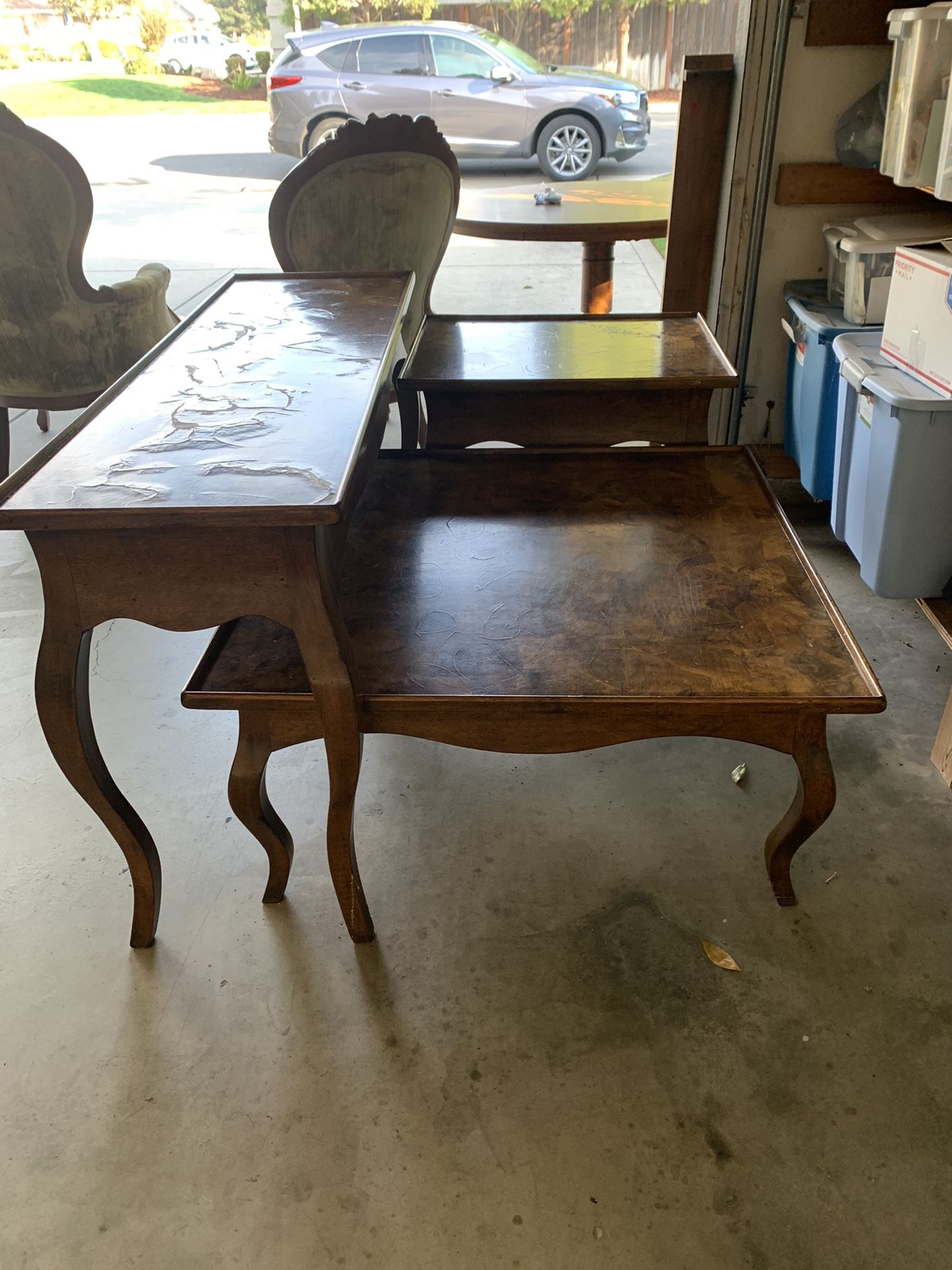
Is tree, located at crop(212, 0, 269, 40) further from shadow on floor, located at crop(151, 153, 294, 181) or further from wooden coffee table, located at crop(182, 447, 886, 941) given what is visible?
wooden coffee table, located at crop(182, 447, 886, 941)

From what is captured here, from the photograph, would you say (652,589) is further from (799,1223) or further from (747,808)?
(799,1223)

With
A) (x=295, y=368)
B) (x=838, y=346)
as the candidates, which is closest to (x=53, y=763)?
(x=295, y=368)

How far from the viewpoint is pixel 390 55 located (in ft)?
22.1

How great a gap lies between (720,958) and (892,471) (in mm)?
1214

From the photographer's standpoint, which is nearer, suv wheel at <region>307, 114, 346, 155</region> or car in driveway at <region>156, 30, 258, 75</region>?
suv wheel at <region>307, 114, 346, 155</region>

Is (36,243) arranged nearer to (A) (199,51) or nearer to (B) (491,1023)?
(B) (491,1023)

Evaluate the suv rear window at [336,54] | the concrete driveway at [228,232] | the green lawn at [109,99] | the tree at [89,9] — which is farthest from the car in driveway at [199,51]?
the suv rear window at [336,54]

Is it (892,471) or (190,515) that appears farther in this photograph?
(892,471)

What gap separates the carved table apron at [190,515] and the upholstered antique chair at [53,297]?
1.33 m

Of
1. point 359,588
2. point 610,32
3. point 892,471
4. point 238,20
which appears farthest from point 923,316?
point 238,20

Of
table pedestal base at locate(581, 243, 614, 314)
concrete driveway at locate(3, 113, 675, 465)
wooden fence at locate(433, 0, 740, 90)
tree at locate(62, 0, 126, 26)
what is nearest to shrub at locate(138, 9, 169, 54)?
tree at locate(62, 0, 126, 26)

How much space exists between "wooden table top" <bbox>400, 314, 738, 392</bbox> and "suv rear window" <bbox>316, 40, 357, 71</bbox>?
5411 millimetres

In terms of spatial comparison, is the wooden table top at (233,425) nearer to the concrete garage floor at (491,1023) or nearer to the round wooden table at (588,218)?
the concrete garage floor at (491,1023)

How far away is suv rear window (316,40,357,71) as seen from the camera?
6715 mm
